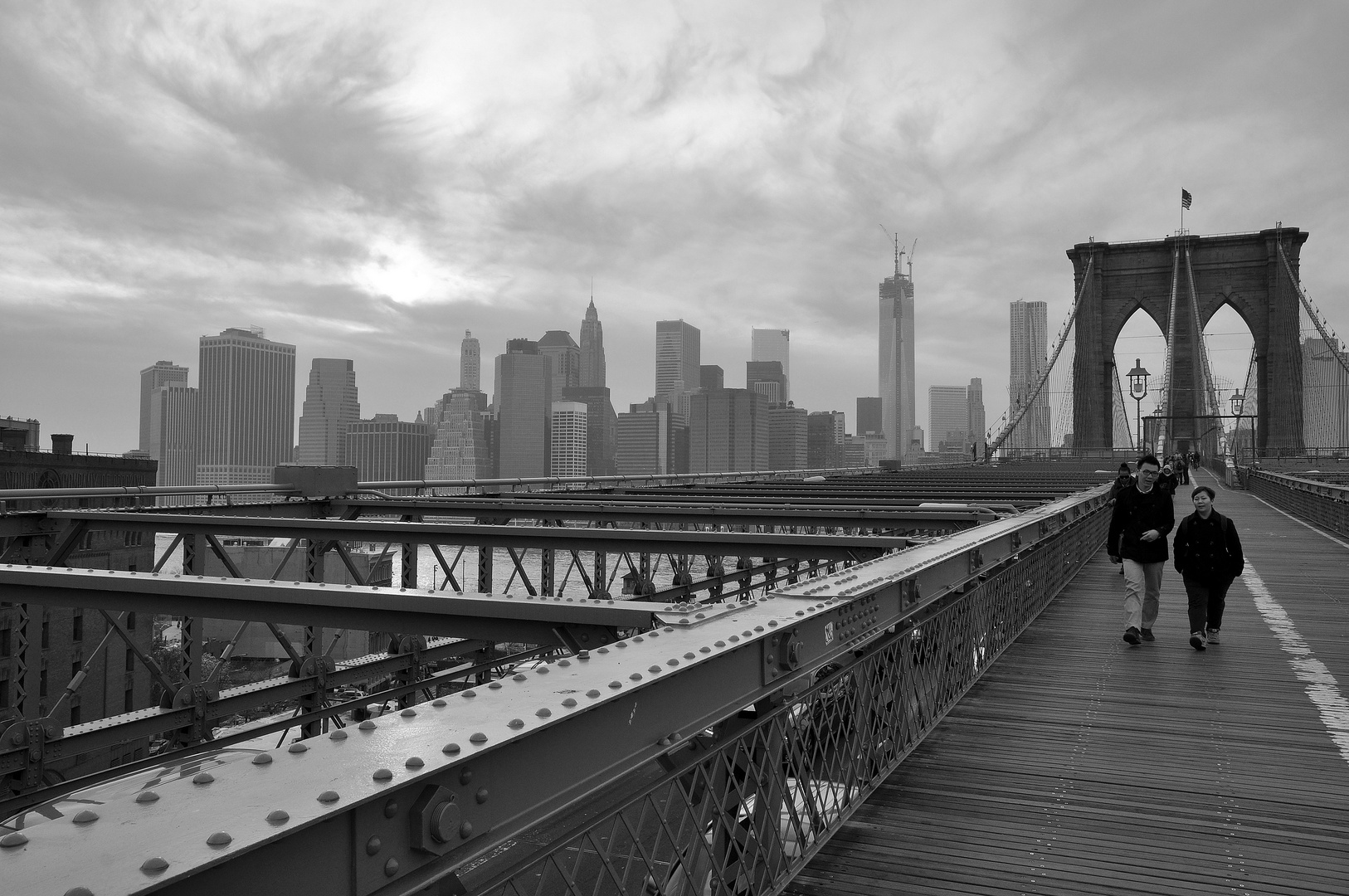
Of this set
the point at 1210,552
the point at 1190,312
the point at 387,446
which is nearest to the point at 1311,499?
the point at 1210,552

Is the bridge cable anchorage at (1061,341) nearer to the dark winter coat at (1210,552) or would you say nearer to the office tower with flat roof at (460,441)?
the office tower with flat roof at (460,441)

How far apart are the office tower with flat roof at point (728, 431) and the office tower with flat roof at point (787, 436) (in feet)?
5.23

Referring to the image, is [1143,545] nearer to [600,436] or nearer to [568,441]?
[568,441]

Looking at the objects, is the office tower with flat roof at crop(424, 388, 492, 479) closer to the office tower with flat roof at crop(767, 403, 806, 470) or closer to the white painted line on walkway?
the office tower with flat roof at crop(767, 403, 806, 470)

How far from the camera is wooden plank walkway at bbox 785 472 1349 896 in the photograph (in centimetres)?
464

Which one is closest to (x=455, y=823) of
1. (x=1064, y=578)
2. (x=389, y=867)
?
(x=389, y=867)

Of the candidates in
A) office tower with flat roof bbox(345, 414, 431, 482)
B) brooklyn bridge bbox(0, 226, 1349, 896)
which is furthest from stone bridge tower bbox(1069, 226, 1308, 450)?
brooklyn bridge bbox(0, 226, 1349, 896)

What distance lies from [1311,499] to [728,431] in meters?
100.0

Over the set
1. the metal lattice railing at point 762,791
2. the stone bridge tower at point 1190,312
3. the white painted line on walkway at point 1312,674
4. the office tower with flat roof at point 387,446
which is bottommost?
the white painted line on walkway at point 1312,674

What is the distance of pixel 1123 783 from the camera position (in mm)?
6004

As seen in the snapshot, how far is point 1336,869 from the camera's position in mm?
4668

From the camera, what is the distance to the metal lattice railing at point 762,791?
3.13m

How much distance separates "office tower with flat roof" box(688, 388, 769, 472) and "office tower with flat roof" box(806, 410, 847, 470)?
12.2 metres

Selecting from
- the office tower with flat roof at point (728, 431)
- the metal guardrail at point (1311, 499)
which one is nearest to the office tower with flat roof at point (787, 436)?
the office tower with flat roof at point (728, 431)
